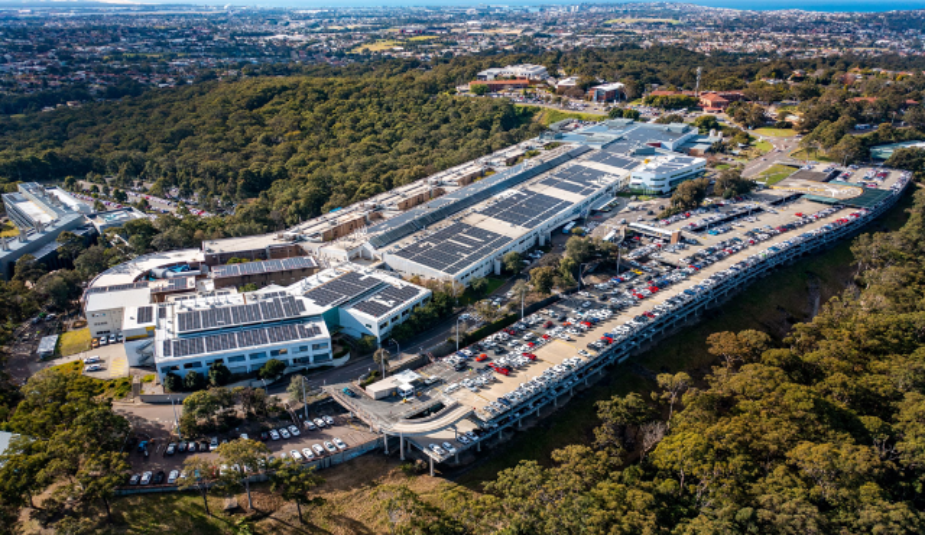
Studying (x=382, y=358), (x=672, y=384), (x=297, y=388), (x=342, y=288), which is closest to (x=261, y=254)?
(x=342, y=288)

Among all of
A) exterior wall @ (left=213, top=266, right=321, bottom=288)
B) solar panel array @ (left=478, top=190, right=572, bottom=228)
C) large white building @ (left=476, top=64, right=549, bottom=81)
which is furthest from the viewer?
large white building @ (left=476, top=64, right=549, bottom=81)

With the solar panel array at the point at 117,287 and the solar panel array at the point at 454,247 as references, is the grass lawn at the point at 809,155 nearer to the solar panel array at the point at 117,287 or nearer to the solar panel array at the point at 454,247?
the solar panel array at the point at 454,247

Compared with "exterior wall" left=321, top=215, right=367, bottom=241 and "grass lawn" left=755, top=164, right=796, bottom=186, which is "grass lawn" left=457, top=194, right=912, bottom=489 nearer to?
"grass lawn" left=755, top=164, right=796, bottom=186

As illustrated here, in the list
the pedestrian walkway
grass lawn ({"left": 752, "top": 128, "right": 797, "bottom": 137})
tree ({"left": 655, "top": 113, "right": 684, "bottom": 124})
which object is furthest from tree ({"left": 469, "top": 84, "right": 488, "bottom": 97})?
the pedestrian walkway

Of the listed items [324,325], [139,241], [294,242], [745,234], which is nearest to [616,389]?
[324,325]

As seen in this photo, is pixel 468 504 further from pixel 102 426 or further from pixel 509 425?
pixel 102 426

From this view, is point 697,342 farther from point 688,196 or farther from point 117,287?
point 117,287
